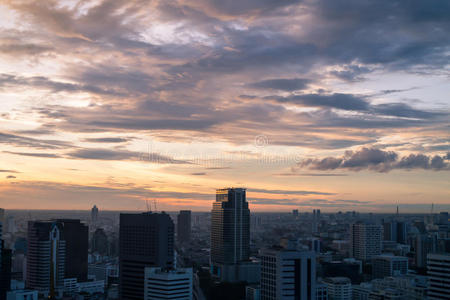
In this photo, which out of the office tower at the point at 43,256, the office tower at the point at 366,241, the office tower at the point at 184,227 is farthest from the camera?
the office tower at the point at 184,227

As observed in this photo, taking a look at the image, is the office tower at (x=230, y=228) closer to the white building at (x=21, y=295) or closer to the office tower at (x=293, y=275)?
the white building at (x=21, y=295)

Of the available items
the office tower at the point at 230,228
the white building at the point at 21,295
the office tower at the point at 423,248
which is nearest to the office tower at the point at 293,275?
the white building at the point at 21,295

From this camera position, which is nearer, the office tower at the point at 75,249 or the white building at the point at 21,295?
the white building at the point at 21,295

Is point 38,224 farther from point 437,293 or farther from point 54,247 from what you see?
point 437,293

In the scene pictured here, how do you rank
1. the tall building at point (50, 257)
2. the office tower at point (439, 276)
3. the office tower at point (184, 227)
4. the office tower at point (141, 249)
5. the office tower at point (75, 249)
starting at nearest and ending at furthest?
the office tower at point (439, 276) → the office tower at point (141, 249) → the tall building at point (50, 257) → the office tower at point (75, 249) → the office tower at point (184, 227)

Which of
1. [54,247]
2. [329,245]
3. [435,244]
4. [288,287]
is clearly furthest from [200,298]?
[329,245]

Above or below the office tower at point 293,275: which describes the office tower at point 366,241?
below
